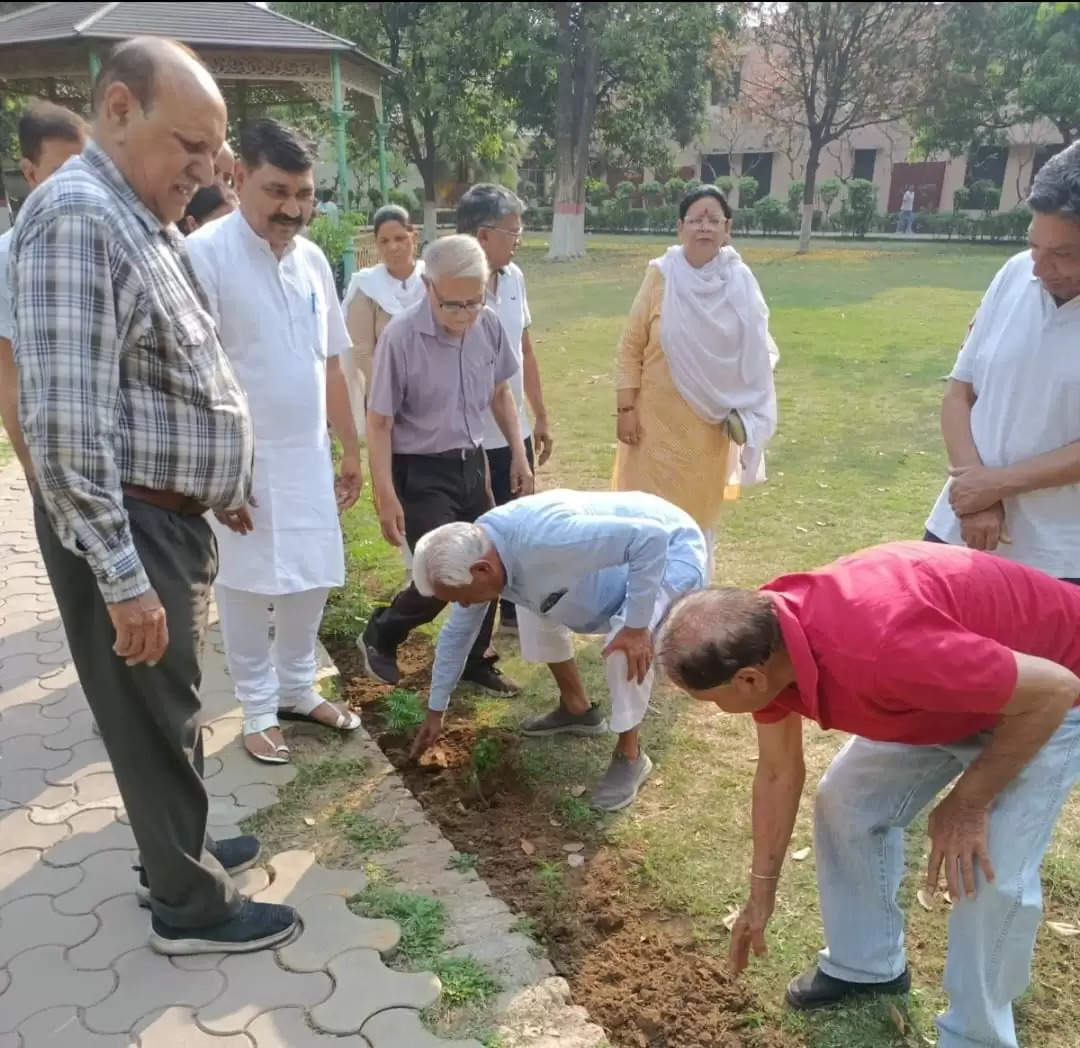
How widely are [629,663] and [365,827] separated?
3.00 ft

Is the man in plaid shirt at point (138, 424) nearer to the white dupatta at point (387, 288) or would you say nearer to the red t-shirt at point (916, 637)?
the red t-shirt at point (916, 637)

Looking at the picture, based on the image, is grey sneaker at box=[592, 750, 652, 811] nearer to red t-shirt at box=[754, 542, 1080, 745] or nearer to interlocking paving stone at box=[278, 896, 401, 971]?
interlocking paving stone at box=[278, 896, 401, 971]

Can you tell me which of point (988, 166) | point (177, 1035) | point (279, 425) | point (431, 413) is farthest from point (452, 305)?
point (988, 166)

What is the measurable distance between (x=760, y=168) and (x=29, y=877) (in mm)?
40749

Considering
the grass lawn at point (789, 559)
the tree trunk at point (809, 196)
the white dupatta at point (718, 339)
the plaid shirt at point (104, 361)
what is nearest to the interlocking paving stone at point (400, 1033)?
the grass lawn at point (789, 559)

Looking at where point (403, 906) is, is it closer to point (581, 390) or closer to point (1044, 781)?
point (1044, 781)

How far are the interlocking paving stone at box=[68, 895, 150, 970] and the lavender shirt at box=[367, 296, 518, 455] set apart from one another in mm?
1654

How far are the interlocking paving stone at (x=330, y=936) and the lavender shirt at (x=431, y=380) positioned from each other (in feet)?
5.12

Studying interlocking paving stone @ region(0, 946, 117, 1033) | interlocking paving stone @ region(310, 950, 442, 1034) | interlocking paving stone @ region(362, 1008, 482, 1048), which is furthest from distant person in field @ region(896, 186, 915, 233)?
interlocking paving stone @ region(0, 946, 117, 1033)

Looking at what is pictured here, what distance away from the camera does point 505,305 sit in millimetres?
3947

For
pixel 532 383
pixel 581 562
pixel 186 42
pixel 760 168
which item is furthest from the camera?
pixel 760 168

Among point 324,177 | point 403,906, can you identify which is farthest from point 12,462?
point 324,177

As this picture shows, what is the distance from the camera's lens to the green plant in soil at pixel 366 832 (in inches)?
106

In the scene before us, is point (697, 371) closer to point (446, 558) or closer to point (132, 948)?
point (446, 558)
